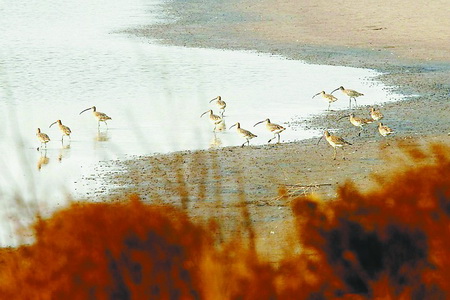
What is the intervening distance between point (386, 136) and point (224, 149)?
95.4 inches

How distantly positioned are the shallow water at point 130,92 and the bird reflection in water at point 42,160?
15 mm

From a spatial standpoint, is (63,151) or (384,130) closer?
(384,130)

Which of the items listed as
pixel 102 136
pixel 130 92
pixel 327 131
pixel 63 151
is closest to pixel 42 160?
pixel 63 151

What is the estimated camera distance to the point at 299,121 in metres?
17.0

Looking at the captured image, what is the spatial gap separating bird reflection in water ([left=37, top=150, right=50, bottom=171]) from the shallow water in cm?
1

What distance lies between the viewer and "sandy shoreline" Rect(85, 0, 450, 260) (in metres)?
5.58

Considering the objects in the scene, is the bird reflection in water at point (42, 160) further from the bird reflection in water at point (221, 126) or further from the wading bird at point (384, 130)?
the wading bird at point (384, 130)

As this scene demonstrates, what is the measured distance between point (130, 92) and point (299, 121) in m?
4.91

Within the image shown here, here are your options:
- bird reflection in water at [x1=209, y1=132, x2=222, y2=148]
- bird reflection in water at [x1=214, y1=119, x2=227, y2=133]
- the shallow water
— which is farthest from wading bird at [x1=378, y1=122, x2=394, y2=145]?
bird reflection in water at [x1=214, y1=119, x2=227, y2=133]

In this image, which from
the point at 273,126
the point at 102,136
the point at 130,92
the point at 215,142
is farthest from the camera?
the point at 130,92

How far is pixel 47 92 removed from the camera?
21.0 m

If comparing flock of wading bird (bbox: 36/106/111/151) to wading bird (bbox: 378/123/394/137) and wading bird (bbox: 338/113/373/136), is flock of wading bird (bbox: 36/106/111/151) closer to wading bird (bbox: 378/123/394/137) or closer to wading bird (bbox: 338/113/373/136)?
wading bird (bbox: 338/113/373/136)

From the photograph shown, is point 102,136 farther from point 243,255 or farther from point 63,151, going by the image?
point 243,255

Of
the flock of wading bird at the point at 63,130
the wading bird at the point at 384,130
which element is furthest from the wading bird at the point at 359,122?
the flock of wading bird at the point at 63,130
